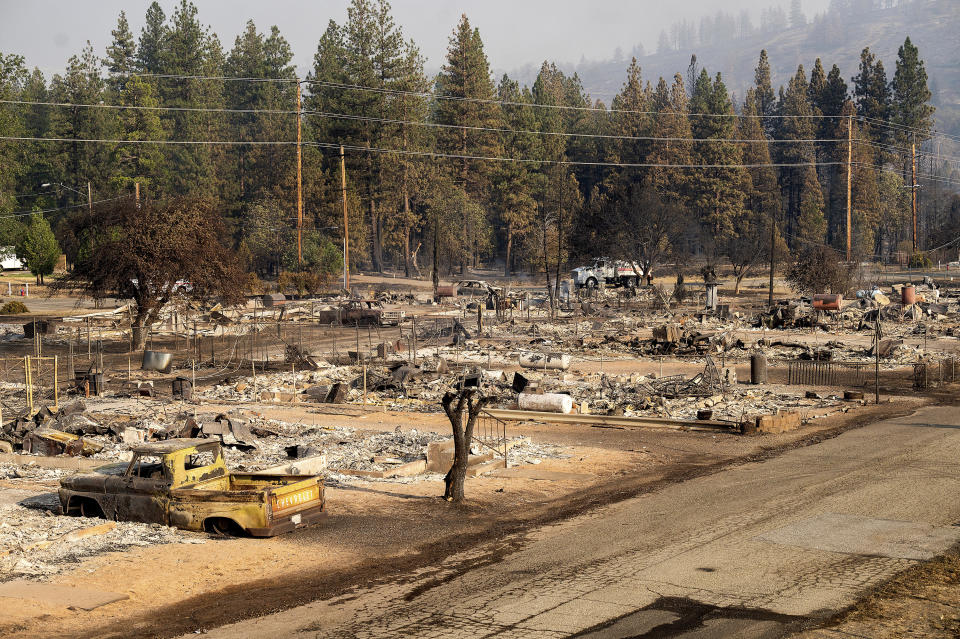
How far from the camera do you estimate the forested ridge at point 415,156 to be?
87.9 meters

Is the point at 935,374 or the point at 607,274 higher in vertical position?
the point at 607,274

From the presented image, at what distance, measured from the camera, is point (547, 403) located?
2784 centimetres

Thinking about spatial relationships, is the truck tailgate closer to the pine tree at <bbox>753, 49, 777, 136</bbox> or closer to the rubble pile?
the rubble pile

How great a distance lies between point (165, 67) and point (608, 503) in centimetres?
10794

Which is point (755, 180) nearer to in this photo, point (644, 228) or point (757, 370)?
point (644, 228)

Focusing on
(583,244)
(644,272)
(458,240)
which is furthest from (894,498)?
(458,240)

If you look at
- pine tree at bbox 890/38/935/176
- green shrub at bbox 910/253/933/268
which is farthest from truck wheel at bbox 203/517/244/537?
pine tree at bbox 890/38/935/176

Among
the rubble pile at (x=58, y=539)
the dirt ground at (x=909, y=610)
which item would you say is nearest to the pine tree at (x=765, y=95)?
the dirt ground at (x=909, y=610)

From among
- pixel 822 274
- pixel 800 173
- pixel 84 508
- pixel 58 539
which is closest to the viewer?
pixel 58 539

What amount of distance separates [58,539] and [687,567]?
914 cm

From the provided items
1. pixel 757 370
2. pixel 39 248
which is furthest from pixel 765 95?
pixel 757 370

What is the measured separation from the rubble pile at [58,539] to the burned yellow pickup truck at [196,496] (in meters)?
0.23

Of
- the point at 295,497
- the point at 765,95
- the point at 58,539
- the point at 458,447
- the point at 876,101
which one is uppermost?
the point at 765,95

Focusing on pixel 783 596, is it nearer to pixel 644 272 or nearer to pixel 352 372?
pixel 352 372
